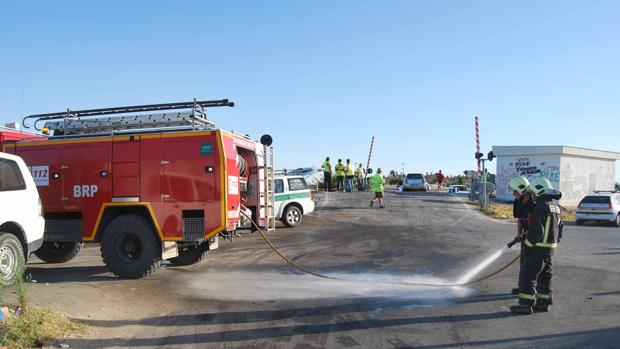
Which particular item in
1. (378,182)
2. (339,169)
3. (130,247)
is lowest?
(130,247)

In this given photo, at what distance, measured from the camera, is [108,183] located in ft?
31.7

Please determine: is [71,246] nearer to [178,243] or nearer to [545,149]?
[178,243]

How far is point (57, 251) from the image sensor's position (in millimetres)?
11344

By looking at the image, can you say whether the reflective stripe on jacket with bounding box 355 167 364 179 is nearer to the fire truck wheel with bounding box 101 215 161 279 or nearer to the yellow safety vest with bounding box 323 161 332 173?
the yellow safety vest with bounding box 323 161 332 173

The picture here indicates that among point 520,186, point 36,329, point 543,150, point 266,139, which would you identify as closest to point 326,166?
point 543,150

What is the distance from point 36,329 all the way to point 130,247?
3.94 m

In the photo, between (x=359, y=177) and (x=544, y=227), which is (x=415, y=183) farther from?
(x=544, y=227)

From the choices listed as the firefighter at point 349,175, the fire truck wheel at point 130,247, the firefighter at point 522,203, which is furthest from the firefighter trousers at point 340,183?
the firefighter at point 522,203

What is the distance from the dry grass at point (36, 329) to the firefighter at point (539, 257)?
5.76m

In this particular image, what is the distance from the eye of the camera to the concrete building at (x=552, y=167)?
30797 mm

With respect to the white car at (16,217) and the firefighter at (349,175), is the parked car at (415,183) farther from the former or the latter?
the white car at (16,217)

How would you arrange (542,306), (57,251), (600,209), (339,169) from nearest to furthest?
1. (542,306)
2. (57,251)
3. (600,209)
4. (339,169)

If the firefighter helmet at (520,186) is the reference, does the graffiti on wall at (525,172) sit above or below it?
above

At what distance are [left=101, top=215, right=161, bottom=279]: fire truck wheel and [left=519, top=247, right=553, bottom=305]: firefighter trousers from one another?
6.17 meters
